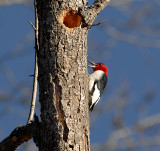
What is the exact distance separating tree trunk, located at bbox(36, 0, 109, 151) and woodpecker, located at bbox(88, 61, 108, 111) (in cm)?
179

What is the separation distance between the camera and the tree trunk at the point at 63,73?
2.90m

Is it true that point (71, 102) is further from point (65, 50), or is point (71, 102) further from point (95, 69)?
point (95, 69)

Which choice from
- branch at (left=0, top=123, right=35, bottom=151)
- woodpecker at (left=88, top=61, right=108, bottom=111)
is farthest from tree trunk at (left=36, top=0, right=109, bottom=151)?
woodpecker at (left=88, top=61, right=108, bottom=111)

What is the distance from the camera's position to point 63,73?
309 cm

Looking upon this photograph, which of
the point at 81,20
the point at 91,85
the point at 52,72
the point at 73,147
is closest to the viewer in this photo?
the point at 73,147

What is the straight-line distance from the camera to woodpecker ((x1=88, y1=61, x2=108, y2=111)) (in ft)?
16.8

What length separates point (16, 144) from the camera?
125 inches

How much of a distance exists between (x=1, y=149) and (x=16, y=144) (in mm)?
162

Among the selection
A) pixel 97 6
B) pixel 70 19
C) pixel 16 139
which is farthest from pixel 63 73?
pixel 97 6

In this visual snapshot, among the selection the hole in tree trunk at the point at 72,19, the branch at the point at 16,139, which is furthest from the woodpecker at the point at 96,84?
the branch at the point at 16,139

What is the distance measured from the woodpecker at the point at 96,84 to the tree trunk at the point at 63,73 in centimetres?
179

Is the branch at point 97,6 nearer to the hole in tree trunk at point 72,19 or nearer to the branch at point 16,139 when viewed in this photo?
the hole in tree trunk at point 72,19

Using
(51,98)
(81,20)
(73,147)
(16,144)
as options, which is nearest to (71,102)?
(51,98)

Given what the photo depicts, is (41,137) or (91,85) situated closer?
(41,137)
